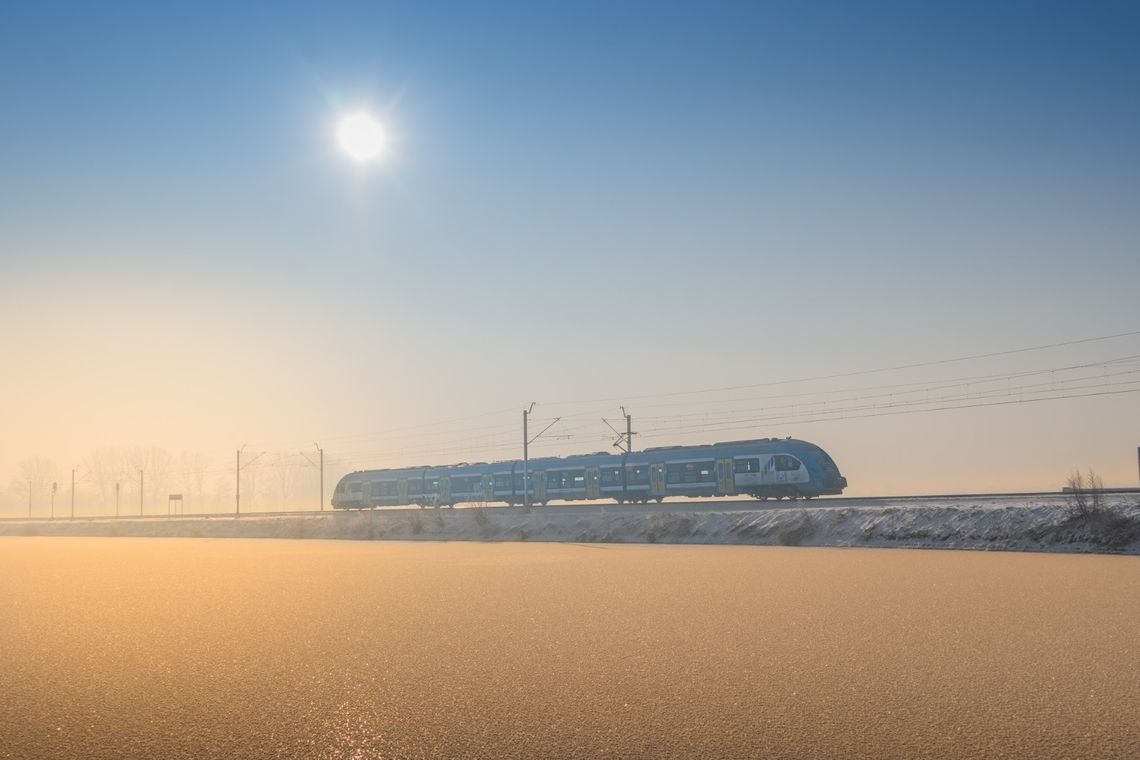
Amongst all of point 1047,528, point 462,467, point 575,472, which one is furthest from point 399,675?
point 462,467

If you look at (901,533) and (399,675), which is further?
(901,533)

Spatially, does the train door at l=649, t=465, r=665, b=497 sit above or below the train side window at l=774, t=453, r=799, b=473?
below

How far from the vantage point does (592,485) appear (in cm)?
5081

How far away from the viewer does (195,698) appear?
5824 mm

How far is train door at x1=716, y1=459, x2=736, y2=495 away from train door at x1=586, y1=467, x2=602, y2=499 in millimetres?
8037

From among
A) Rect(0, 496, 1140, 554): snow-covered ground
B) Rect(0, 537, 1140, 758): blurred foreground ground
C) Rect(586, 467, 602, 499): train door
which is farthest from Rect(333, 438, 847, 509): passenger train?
Rect(0, 537, 1140, 758): blurred foreground ground

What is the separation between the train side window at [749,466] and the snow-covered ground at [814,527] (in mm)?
7923

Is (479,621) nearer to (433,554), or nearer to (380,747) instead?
(380,747)

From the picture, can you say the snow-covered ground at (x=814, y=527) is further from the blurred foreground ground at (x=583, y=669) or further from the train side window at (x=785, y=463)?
the blurred foreground ground at (x=583, y=669)

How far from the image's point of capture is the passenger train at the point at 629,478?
43625mm

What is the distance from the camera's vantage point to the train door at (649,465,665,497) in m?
47.5

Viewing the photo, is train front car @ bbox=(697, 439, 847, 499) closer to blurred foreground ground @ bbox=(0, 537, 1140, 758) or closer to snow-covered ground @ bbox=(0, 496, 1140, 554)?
snow-covered ground @ bbox=(0, 496, 1140, 554)

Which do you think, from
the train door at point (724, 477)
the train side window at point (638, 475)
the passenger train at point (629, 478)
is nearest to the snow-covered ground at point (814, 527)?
the train door at point (724, 477)

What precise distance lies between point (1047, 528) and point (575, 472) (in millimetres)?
31931
